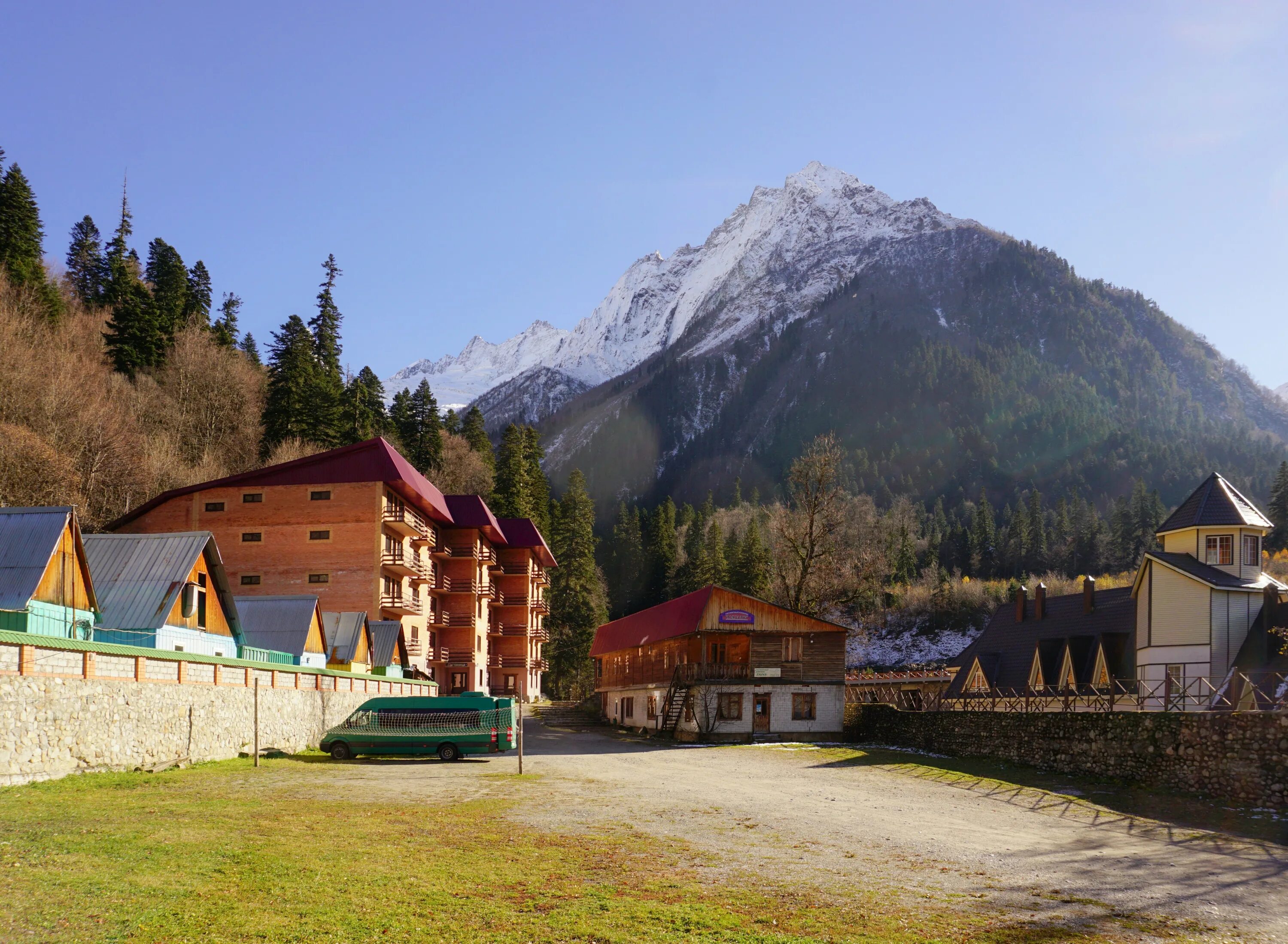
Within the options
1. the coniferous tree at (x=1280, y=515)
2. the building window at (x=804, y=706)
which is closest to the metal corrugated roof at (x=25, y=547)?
the building window at (x=804, y=706)

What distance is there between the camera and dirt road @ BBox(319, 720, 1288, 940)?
1302cm

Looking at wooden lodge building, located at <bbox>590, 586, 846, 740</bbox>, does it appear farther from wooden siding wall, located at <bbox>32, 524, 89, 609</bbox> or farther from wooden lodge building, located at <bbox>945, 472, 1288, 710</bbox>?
wooden siding wall, located at <bbox>32, 524, 89, 609</bbox>

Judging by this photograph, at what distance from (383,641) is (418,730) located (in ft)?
66.3

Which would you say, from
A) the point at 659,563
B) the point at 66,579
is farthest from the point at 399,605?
the point at 659,563

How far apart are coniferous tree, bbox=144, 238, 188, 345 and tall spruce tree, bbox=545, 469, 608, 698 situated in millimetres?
38331

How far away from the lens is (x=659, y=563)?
116750 mm

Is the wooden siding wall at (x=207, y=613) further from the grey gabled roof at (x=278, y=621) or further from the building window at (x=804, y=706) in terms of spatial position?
the building window at (x=804, y=706)

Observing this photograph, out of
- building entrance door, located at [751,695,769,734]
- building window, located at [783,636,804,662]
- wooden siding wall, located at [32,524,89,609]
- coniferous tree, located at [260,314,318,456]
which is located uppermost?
coniferous tree, located at [260,314,318,456]

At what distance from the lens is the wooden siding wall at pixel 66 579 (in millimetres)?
23188

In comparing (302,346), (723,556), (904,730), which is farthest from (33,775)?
(723,556)

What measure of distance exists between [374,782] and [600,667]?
4434 centimetres

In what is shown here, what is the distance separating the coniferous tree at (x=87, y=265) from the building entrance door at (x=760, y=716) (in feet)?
224

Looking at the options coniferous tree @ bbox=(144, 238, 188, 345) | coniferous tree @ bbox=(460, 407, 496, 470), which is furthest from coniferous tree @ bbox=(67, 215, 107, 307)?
coniferous tree @ bbox=(460, 407, 496, 470)

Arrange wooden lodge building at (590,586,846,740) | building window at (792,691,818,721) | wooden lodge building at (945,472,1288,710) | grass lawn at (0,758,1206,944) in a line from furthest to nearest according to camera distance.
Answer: building window at (792,691,818,721) < wooden lodge building at (590,586,846,740) < wooden lodge building at (945,472,1288,710) < grass lawn at (0,758,1206,944)
